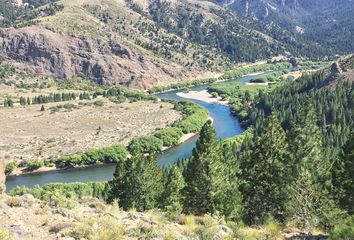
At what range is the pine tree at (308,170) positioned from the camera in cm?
4838

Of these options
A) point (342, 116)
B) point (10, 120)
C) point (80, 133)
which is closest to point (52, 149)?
point (80, 133)

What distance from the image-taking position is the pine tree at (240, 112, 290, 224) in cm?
5278

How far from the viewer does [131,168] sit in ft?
217

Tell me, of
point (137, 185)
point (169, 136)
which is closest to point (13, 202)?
point (137, 185)

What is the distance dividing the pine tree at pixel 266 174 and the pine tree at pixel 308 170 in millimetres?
1657

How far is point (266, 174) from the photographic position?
2152 inches

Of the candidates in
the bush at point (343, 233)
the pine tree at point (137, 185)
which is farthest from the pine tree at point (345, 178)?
the bush at point (343, 233)

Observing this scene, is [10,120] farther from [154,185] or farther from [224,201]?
[224,201]

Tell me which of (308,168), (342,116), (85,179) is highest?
(308,168)

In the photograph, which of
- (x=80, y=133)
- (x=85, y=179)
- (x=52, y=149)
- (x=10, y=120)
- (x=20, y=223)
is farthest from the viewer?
(x=10, y=120)

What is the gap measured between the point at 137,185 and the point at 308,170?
79.0ft

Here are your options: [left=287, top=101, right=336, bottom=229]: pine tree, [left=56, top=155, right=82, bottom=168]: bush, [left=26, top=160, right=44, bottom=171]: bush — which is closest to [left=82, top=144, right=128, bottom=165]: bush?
[left=56, top=155, right=82, bottom=168]: bush

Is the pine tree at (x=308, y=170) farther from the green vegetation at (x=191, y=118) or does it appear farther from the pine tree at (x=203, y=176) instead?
the green vegetation at (x=191, y=118)

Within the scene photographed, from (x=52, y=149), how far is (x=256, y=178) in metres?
96.0
